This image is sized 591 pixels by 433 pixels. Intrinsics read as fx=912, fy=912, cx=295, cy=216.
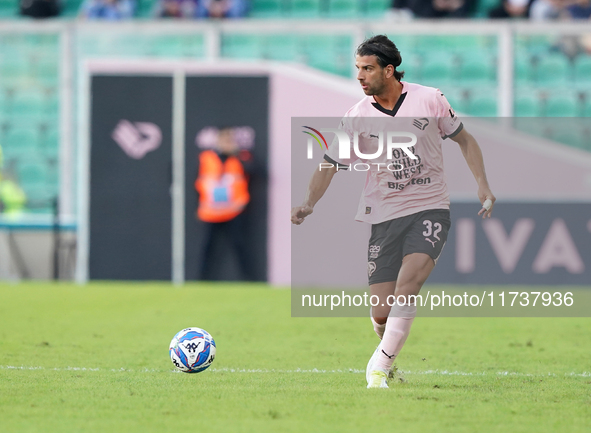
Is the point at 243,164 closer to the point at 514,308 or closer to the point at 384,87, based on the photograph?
the point at 514,308

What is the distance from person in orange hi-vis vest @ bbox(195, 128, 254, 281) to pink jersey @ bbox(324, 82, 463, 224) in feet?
26.9

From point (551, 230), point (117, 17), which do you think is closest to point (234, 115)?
point (117, 17)

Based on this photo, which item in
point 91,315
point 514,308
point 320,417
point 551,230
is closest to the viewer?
point 320,417

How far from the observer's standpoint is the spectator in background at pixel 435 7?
15.1 metres

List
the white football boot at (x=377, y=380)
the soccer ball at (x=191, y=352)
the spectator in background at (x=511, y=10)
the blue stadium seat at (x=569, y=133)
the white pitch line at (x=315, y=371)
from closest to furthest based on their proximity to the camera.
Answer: the white football boot at (x=377, y=380), the soccer ball at (x=191, y=352), the white pitch line at (x=315, y=371), the blue stadium seat at (x=569, y=133), the spectator in background at (x=511, y=10)

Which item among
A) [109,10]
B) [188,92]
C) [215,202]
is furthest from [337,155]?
[109,10]

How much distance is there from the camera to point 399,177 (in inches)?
214

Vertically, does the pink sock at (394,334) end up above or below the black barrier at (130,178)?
below

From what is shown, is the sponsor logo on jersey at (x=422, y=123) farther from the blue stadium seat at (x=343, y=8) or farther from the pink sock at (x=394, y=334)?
the blue stadium seat at (x=343, y=8)

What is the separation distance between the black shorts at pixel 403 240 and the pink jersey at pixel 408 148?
47 millimetres

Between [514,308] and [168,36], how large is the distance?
7.39 m

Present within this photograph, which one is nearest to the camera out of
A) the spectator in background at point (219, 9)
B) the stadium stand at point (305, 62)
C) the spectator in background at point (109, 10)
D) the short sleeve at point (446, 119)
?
the short sleeve at point (446, 119)

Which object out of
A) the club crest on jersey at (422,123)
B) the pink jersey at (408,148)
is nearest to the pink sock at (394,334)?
the pink jersey at (408,148)

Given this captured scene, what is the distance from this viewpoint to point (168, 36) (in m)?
15.1
